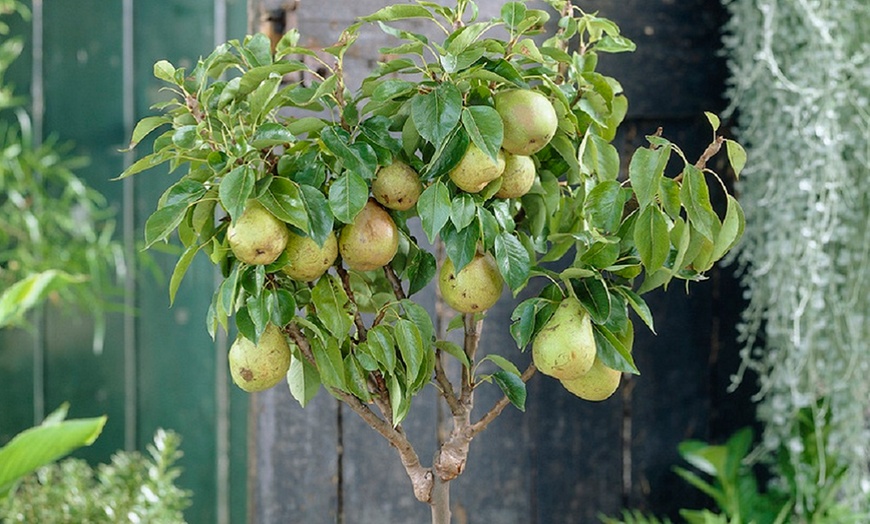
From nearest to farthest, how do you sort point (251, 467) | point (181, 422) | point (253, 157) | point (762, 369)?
point (253, 157) < point (251, 467) < point (762, 369) < point (181, 422)

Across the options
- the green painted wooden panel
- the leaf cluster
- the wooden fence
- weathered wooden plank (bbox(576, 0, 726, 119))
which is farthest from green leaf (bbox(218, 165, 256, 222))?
the green painted wooden panel

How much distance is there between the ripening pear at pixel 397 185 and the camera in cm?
67

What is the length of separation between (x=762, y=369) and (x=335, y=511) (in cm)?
72

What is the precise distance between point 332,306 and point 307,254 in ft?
0.16

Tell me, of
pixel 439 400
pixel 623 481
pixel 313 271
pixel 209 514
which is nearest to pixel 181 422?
pixel 209 514

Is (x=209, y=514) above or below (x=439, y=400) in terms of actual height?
below

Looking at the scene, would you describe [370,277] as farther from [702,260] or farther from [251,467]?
[251,467]

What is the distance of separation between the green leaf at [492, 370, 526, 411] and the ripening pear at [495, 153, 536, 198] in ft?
0.49

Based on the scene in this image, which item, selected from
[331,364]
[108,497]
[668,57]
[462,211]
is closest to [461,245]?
[462,211]

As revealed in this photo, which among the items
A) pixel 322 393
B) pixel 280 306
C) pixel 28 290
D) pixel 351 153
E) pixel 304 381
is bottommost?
pixel 322 393

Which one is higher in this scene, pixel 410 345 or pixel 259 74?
pixel 259 74

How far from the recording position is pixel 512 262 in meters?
0.66

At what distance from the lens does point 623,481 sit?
1.53 metres

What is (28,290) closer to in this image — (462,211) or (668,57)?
(462,211)
